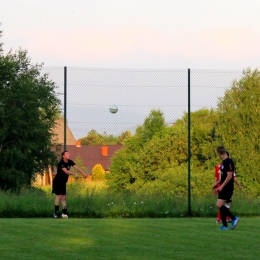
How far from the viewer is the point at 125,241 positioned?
11148mm

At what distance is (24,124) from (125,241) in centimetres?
1617

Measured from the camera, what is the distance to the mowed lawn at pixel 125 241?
9445 millimetres

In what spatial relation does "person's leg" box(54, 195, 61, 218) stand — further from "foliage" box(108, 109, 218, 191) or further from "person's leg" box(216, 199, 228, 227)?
"foliage" box(108, 109, 218, 191)

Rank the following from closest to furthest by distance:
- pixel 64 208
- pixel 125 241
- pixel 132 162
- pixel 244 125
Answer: pixel 125 241 < pixel 64 208 < pixel 244 125 < pixel 132 162

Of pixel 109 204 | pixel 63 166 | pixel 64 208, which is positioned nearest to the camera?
pixel 64 208

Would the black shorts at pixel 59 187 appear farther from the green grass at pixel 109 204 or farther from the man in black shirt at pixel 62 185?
the green grass at pixel 109 204

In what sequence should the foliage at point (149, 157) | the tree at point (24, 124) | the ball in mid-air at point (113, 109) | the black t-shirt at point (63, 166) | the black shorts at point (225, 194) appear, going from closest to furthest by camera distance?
1. the black shorts at point (225, 194)
2. the black t-shirt at point (63, 166)
3. the ball in mid-air at point (113, 109)
4. the tree at point (24, 124)
5. the foliage at point (149, 157)

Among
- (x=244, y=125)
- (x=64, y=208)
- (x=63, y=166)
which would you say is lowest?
(x=64, y=208)

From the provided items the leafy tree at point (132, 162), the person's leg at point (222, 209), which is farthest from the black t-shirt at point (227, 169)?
the leafy tree at point (132, 162)

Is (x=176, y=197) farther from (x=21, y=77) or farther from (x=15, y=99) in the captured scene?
(x=21, y=77)

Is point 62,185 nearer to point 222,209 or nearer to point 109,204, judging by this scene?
point 109,204

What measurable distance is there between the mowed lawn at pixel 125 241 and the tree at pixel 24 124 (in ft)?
38.1

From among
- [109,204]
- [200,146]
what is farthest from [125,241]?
[200,146]

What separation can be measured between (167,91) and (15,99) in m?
7.50
